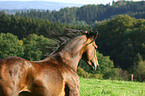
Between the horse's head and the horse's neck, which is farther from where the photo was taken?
the horse's head

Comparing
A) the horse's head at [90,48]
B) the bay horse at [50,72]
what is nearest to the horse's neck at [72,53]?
the bay horse at [50,72]

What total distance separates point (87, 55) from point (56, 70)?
1.19 meters

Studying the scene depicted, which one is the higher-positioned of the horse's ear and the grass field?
the horse's ear

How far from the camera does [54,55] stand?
5.62 m

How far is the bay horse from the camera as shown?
421 cm

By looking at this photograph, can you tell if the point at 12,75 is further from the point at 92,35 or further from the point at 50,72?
the point at 92,35

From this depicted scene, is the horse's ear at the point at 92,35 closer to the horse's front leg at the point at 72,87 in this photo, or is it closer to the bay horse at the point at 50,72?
the bay horse at the point at 50,72

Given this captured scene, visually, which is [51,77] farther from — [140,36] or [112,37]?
[112,37]

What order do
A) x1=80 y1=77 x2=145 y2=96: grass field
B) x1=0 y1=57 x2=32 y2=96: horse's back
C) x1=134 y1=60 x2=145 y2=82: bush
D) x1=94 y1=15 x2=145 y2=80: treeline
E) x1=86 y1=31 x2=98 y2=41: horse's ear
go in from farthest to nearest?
x1=94 y1=15 x2=145 y2=80: treeline → x1=134 y1=60 x2=145 y2=82: bush → x1=80 y1=77 x2=145 y2=96: grass field → x1=86 y1=31 x2=98 y2=41: horse's ear → x1=0 y1=57 x2=32 y2=96: horse's back

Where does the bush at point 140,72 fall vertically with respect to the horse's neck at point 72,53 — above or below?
below

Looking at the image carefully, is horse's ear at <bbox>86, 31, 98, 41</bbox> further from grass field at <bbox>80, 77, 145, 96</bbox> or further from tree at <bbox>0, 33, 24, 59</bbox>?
tree at <bbox>0, 33, 24, 59</bbox>

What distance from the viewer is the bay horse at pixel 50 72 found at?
13.8 ft

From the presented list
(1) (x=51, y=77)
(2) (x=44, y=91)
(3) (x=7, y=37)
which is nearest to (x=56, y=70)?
(1) (x=51, y=77)

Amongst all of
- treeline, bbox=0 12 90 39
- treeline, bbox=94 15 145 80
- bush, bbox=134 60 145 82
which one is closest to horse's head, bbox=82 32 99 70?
bush, bbox=134 60 145 82
